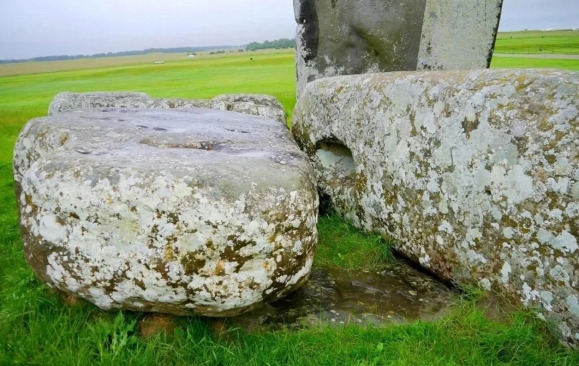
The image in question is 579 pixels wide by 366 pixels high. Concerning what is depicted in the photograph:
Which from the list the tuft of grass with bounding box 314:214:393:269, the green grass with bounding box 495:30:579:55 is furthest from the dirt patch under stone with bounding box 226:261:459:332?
the green grass with bounding box 495:30:579:55

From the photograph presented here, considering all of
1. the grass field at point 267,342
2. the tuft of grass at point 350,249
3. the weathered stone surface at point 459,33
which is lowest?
the tuft of grass at point 350,249

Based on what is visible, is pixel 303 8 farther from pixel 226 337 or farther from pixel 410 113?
pixel 226 337

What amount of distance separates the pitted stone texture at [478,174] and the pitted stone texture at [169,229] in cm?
122

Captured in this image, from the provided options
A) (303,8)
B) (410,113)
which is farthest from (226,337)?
(303,8)

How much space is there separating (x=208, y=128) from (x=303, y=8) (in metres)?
4.24

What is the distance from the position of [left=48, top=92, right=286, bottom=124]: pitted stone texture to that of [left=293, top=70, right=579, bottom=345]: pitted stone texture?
8.21ft

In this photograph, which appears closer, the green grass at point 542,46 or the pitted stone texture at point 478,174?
the pitted stone texture at point 478,174

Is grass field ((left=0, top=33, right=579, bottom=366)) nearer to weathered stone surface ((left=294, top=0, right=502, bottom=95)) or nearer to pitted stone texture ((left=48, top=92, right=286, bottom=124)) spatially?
pitted stone texture ((left=48, top=92, right=286, bottom=124))

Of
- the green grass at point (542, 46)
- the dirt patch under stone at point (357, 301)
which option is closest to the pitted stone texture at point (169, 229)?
the dirt patch under stone at point (357, 301)

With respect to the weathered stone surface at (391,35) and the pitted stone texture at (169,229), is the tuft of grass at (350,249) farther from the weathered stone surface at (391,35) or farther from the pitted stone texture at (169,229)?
the weathered stone surface at (391,35)

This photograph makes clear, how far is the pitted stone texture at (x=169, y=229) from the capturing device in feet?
9.81

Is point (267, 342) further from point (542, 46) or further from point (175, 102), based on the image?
point (542, 46)

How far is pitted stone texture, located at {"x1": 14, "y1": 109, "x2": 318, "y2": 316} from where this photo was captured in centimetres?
299

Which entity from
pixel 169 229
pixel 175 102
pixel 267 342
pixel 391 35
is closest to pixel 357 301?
pixel 267 342
